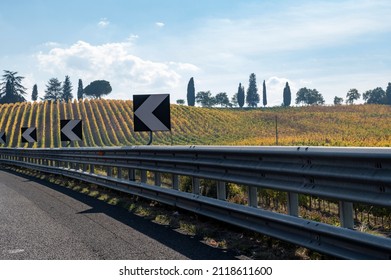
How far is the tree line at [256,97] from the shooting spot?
14162 centimetres

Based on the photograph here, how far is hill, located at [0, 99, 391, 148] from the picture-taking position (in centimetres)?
5866

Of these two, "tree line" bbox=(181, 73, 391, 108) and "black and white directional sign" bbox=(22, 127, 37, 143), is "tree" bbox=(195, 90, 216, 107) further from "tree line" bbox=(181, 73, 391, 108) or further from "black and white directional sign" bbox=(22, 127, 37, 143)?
"black and white directional sign" bbox=(22, 127, 37, 143)

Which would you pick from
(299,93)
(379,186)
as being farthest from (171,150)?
(299,93)

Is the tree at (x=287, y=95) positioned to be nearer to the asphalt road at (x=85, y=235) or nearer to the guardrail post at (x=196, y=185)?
the asphalt road at (x=85, y=235)

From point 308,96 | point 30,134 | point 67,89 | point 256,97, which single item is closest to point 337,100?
point 308,96

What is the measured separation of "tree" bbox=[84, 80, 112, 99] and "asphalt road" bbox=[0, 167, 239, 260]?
142m

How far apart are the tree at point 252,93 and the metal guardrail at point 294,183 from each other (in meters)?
144

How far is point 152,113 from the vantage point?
409 inches

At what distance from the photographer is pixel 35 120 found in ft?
238

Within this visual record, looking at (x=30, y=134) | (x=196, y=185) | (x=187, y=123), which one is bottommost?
(x=196, y=185)

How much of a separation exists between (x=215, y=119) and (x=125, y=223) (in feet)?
237

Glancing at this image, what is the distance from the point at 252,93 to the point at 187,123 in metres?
82.8

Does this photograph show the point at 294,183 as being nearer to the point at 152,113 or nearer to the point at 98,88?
the point at 152,113
